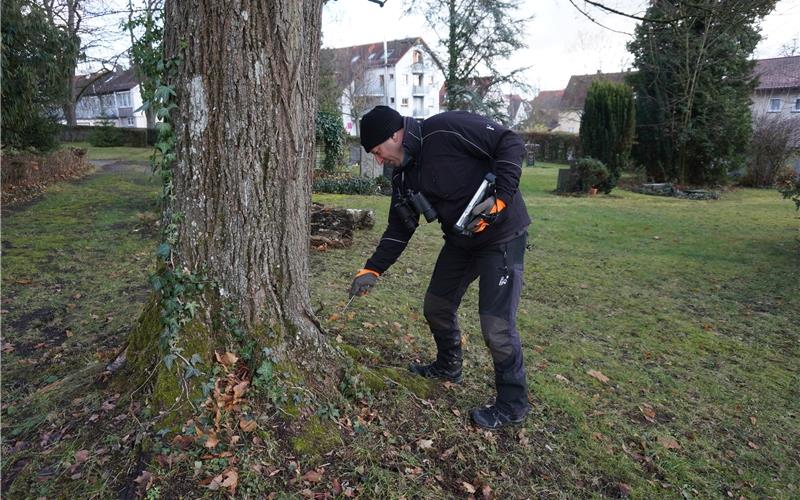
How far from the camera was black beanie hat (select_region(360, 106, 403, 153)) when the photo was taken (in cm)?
312

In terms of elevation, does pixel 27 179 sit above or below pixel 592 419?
above

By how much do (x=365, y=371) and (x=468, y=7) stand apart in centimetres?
2500

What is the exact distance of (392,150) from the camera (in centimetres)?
321

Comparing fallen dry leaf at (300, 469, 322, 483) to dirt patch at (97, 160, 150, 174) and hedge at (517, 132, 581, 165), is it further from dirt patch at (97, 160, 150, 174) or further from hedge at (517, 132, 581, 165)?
hedge at (517, 132, 581, 165)

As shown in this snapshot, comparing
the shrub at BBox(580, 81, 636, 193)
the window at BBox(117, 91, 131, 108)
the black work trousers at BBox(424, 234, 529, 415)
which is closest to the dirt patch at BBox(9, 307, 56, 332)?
the black work trousers at BBox(424, 234, 529, 415)

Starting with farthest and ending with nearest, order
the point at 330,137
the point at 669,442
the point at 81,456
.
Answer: the point at 330,137 → the point at 669,442 → the point at 81,456

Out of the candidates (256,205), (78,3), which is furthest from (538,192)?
(78,3)

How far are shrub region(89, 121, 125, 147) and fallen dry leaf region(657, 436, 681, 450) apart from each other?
3424 centimetres

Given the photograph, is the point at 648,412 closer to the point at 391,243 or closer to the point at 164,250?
the point at 391,243

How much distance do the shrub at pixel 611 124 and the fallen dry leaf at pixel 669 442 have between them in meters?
15.8

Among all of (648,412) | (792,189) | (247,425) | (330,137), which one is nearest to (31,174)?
(330,137)

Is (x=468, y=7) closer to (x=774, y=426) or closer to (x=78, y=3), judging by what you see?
(x=78, y=3)

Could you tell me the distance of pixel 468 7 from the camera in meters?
24.9

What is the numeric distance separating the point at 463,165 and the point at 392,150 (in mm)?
437
